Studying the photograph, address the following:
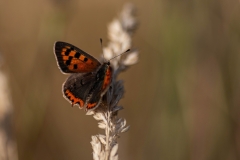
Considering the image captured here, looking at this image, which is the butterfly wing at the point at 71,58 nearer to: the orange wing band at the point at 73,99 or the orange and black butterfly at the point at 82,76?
the orange and black butterfly at the point at 82,76

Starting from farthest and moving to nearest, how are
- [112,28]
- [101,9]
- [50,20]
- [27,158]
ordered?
[101,9], [27,158], [50,20], [112,28]

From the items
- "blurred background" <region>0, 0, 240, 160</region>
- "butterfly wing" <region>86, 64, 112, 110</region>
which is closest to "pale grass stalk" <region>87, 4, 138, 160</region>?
"butterfly wing" <region>86, 64, 112, 110</region>

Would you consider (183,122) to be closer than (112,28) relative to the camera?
No

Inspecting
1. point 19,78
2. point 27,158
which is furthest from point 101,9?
point 27,158

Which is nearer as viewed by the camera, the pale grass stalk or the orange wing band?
the pale grass stalk

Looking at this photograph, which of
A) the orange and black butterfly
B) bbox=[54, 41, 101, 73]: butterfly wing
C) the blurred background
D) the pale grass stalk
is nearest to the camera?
the pale grass stalk

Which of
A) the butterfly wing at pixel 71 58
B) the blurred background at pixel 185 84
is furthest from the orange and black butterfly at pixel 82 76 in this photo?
the blurred background at pixel 185 84

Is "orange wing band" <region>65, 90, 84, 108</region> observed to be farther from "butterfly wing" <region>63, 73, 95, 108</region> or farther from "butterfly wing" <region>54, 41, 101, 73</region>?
"butterfly wing" <region>54, 41, 101, 73</region>

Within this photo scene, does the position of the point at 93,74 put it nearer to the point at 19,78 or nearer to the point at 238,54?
the point at 238,54
